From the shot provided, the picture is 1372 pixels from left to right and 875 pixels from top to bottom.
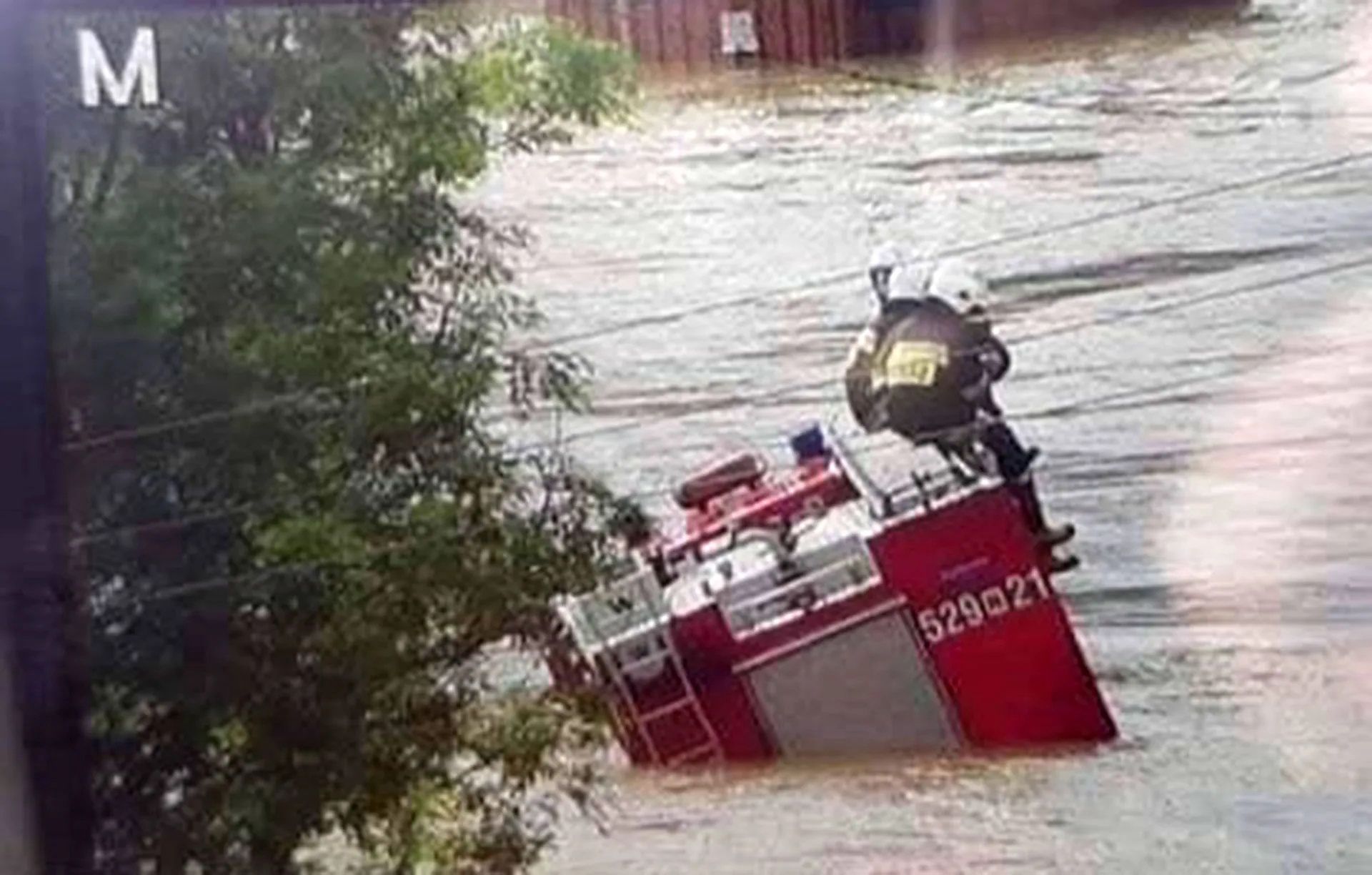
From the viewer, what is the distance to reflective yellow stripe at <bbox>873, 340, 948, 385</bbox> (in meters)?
1.17

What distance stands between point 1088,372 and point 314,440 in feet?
1.44

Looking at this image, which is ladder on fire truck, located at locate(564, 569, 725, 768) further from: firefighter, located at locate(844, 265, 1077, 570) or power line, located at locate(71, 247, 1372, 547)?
firefighter, located at locate(844, 265, 1077, 570)

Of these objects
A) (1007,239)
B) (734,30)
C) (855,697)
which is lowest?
(855,697)

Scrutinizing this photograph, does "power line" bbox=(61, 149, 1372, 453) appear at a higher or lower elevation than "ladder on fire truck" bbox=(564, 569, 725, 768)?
higher

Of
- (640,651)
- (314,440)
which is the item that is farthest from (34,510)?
(640,651)

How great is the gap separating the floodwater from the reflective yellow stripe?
3 centimetres

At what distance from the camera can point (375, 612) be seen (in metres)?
1.16

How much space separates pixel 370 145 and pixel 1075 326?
411 mm

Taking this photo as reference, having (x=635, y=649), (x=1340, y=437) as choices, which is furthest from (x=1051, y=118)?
(x=635, y=649)

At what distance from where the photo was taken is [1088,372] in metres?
1.19

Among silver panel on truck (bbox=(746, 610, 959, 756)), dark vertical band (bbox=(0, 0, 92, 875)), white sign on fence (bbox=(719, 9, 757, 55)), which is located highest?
white sign on fence (bbox=(719, 9, 757, 55))

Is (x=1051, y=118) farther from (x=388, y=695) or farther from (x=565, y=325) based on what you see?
(x=388, y=695)

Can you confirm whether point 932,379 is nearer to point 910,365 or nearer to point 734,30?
point 910,365

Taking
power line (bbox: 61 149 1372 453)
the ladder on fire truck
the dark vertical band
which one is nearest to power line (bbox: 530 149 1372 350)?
power line (bbox: 61 149 1372 453)
